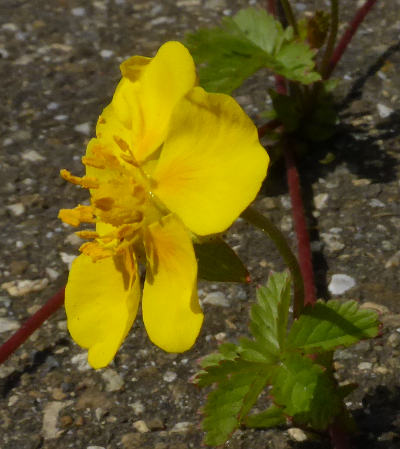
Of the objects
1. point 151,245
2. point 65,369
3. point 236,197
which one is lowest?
point 65,369

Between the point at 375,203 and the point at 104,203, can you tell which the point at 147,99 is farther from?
the point at 375,203

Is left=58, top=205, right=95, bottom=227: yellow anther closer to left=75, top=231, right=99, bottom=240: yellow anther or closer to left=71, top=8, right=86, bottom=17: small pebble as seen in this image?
left=75, top=231, right=99, bottom=240: yellow anther

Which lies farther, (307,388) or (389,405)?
(389,405)

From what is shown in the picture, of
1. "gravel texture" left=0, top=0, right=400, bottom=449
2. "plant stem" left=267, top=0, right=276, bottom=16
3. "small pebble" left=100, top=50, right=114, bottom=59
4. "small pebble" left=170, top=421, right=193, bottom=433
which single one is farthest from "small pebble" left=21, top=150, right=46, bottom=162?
"small pebble" left=170, top=421, right=193, bottom=433

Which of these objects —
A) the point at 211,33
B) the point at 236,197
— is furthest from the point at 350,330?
the point at 211,33

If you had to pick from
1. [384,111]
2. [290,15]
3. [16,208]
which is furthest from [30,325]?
[384,111]

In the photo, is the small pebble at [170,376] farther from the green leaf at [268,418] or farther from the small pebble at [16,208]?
the small pebble at [16,208]

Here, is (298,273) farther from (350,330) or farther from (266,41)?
(266,41)

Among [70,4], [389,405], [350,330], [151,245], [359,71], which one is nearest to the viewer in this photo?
[151,245]
